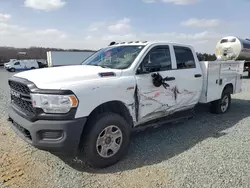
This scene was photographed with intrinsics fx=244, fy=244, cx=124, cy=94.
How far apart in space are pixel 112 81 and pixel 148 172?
58.1 inches

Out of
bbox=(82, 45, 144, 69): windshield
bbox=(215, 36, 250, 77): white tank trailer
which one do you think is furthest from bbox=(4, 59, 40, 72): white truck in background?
bbox=(82, 45, 144, 69): windshield

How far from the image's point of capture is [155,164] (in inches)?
151

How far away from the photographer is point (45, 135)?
3.34 metres

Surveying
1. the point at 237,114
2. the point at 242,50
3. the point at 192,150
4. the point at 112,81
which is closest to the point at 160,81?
the point at 112,81

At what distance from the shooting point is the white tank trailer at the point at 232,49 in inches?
709

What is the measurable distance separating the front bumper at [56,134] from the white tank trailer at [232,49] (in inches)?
660

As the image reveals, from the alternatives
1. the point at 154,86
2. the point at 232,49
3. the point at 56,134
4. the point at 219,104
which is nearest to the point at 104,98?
the point at 56,134

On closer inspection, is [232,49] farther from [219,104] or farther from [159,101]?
[159,101]

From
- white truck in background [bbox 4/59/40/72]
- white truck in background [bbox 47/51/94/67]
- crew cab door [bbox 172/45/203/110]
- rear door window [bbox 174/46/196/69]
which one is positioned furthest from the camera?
white truck in background [bbox 4/59/40/72]

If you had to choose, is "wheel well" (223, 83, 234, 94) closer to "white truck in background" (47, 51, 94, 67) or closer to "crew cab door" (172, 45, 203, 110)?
"crew cab door" (172, 45, 203, 110)

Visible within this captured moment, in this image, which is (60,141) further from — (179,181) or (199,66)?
(199,66)

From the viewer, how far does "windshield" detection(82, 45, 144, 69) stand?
4363 mm

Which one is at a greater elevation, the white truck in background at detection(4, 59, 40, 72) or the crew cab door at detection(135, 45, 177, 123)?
the crew cab door at detection(135, 45, 177, 123)

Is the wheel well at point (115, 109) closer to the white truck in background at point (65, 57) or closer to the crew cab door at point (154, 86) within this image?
the crew cab door at point (154, 86)
